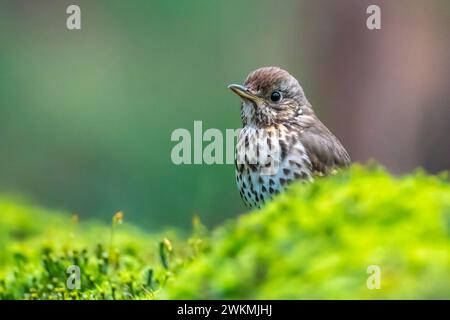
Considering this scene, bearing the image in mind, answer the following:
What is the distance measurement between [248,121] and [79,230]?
2.82 metres

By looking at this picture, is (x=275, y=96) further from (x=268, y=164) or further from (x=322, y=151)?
(x=268, y=164)

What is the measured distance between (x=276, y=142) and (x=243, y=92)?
47 cm

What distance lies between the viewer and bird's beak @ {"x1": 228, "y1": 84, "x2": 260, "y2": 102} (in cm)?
677

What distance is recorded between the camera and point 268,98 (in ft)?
22.6

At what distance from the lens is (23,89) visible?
16531 mm

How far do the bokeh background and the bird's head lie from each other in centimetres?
455

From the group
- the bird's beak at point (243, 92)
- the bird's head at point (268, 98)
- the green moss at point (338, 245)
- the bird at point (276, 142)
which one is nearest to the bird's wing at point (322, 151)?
the bird at point (276, 142)

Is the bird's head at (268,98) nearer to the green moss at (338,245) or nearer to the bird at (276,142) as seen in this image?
the bird at (276,142)

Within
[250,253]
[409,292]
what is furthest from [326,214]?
[409,292]

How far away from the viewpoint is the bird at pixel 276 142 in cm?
624

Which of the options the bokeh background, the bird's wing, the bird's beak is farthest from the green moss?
the bokeh background

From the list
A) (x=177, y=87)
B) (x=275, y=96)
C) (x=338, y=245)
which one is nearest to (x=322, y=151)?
(x=275, y=96)

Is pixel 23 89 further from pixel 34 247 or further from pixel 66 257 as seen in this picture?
pixel 66 257

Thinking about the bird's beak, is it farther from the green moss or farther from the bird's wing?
the green moss
